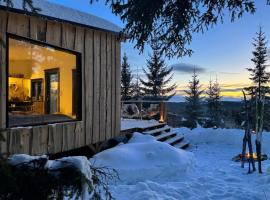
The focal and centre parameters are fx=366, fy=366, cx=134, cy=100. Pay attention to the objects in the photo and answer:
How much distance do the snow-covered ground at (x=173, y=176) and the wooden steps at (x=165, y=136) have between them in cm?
162

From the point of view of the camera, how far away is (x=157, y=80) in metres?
35.6

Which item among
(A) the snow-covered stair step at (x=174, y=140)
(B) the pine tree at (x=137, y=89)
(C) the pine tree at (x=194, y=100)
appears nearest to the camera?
(A) the snow-covered stair step at (x=174, y=140)

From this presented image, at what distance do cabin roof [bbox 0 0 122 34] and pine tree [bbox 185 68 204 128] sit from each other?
2588 cm

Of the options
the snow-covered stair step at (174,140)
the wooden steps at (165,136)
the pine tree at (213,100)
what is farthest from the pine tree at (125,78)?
the snow-covered stair step at (174,140)

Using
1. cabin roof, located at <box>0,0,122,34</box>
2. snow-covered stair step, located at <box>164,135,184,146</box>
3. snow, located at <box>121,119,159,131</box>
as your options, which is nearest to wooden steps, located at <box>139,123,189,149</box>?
snow-covered stair step, located at <box>164,135,184,146</box>

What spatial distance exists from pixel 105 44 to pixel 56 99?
77.3 inches

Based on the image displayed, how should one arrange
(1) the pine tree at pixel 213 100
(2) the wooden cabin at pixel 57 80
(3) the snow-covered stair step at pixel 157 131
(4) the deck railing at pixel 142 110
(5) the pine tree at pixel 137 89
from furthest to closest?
(5) the pine tree at pixel 137 89 → (1) the pine tree at pixel 213 100 → (4) the deck railing at pixel 142 110 → (3) the snow-covered stair step at pixel 157 131 → (2) the wooden cabin at pixel 57 80

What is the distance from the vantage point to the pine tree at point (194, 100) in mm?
34875

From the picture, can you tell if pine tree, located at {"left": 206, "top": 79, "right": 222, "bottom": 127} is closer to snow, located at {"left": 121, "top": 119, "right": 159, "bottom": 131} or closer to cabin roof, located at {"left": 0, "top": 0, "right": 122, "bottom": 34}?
snow, located at {"left": 121, "top": 119, "right": 159, "bottom": 131}

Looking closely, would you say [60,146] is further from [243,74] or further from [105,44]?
[243,74]

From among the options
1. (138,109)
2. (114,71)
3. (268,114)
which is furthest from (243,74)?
(114,71)

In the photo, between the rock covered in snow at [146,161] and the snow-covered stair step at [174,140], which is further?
the snow-covered stair step at [174,140]

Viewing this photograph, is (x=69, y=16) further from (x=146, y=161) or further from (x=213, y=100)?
(x=213, y=100)

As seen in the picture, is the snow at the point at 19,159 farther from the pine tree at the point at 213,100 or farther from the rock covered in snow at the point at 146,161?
the pine tree at the point at 213,100
